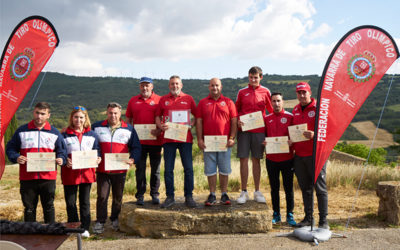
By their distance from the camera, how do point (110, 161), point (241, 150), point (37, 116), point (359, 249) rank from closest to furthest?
point (359, 249) → point (37, 116) → point (110, 161) → point (241, 150)

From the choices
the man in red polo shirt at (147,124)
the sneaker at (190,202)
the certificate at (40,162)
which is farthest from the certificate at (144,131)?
the certificate at (40,162)

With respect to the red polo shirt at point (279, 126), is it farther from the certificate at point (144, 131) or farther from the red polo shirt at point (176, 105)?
the certificate at point (144, 131)

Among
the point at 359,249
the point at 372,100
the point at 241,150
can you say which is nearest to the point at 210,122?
the point at 241,150

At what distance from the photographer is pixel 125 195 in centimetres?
952

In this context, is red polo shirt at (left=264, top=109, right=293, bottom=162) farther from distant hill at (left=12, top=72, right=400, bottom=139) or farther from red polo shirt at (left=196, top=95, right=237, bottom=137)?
distant hill at (left=12, top=72, right=400, bottom=139)

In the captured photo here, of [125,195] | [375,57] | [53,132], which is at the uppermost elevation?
[375,57]

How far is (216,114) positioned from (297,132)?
4.73 feet

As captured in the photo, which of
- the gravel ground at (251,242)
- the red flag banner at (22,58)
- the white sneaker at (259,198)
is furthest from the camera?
the white sneaker at (259,198)

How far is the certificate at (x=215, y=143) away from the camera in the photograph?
566cm

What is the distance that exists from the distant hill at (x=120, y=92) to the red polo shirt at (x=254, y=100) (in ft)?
133

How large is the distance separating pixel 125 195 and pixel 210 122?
16.4 feet

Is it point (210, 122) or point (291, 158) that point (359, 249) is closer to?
point (291, 158)

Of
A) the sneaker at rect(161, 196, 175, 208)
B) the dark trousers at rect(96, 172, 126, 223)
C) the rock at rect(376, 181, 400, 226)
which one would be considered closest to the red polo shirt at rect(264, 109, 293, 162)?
the sneaker at rect(161, 196, 175, 208)

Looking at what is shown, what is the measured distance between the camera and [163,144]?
19.1 ft
